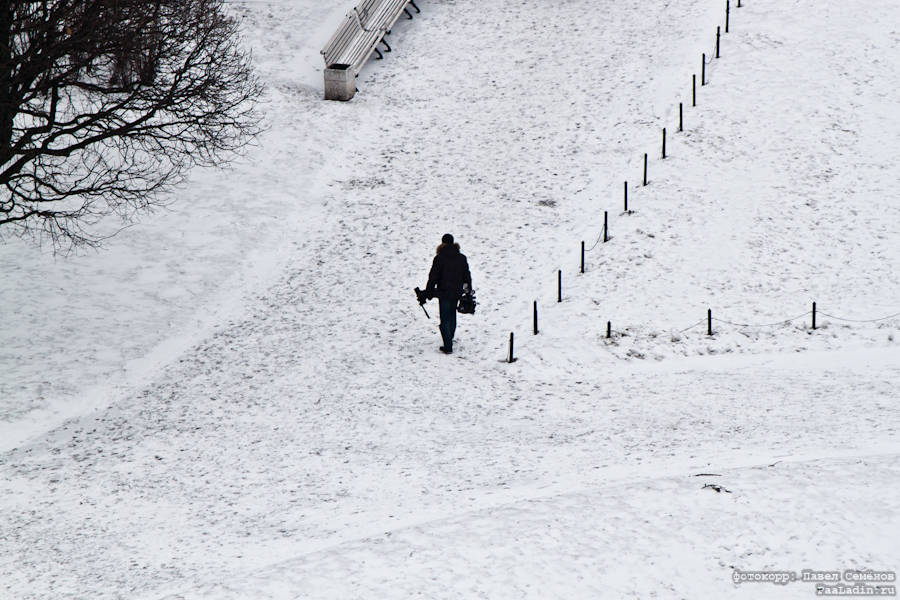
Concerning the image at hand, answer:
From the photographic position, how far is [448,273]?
52.0 feet

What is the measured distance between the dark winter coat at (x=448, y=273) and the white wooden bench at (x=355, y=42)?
1186 cm

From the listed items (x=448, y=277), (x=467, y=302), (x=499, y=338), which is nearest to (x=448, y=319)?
(x=467, y=302)

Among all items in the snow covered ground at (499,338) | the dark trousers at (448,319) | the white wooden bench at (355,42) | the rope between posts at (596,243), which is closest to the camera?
the snow covered ground at (499,338)

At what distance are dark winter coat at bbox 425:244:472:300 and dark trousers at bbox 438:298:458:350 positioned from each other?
0.34ft

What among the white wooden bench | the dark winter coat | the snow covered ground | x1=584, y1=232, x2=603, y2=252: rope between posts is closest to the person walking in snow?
the dark winter coat

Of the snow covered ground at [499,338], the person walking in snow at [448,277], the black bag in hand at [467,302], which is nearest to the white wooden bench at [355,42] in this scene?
the snow covered ground at [499,338]

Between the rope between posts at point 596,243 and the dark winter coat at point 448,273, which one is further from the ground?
the rope between posts at point 596,243

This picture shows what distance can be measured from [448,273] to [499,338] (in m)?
1.88

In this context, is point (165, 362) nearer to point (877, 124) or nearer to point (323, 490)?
point (323, 490)

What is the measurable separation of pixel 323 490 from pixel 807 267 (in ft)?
38.2

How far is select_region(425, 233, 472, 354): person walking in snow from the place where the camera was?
1584cm

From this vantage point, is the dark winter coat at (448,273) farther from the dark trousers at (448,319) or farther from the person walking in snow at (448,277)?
the dark trousers at (448,319)

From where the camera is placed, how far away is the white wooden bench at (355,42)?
86.2ft

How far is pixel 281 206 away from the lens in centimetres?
2222
